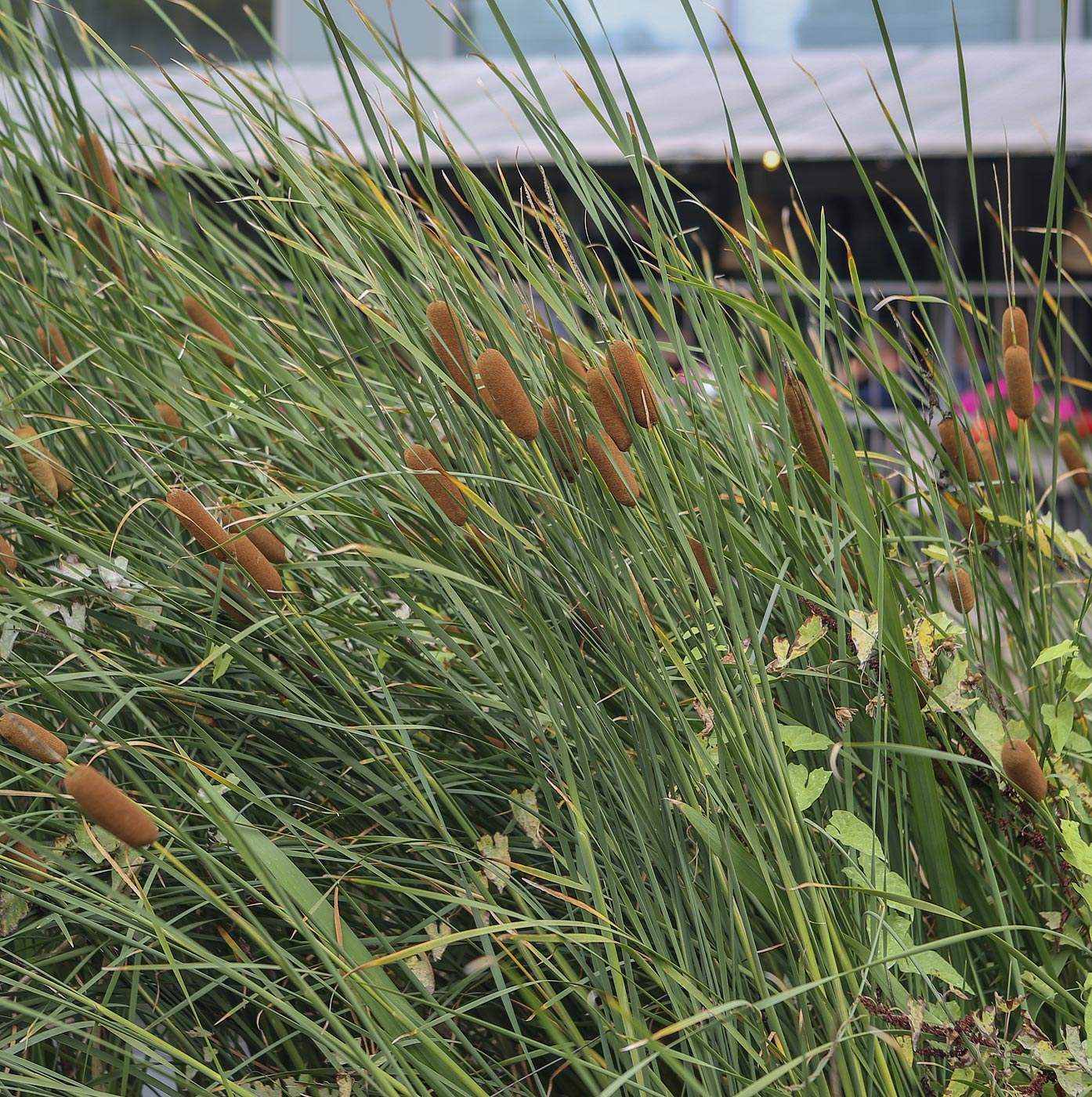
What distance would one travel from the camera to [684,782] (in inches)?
31.9

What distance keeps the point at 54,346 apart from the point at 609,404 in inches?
29.1

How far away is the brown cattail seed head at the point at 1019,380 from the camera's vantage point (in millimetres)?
1026

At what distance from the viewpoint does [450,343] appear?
871 millimetres

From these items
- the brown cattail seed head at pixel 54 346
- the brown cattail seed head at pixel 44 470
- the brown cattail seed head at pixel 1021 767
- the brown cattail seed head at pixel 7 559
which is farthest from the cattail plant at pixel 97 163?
the brown cattail seed head at pixel 1021 767

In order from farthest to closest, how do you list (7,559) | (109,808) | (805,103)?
(805,103), (7,559), (109,808)

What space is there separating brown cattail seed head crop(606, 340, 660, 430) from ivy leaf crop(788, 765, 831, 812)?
11.5 inches

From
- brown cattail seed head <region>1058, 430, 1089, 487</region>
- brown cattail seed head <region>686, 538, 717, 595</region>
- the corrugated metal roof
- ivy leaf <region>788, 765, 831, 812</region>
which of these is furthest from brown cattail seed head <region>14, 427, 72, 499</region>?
the corrugated metal roof

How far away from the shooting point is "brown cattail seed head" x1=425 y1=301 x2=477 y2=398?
2.80 ft

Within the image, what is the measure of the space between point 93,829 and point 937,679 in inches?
28.3

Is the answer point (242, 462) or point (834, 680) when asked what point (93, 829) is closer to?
point (242, 462)

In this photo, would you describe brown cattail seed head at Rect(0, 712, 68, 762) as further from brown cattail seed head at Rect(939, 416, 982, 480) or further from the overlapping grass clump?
brown cattail seed head at Rect(939, 416, 982, 480)

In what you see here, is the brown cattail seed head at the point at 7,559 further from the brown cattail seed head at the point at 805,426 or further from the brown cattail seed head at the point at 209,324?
the brown cattail seed head at the point at 805,426

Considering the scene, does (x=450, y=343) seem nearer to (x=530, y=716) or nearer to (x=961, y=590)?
(x=530, y=716)

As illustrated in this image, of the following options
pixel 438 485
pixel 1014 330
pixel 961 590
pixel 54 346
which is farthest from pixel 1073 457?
pixel 54 346
